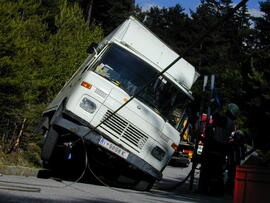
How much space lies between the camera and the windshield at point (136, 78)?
10.0 m

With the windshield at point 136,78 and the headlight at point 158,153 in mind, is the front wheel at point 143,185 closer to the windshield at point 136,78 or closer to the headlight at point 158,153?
the headlight at point 158,153

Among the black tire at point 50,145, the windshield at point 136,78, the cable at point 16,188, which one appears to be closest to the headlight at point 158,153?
the windshield at point 136,78

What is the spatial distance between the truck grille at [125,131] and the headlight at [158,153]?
0.92 feet

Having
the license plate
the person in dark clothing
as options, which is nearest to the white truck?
the license plate

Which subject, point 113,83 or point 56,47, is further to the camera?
point 56,47

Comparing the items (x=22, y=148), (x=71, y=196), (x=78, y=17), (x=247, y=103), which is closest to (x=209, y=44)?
Result: (x=247, y=103)

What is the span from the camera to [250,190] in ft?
15.8

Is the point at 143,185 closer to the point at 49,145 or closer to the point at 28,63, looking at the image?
the point at 49,145

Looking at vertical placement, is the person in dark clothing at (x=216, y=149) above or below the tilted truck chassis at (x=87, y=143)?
above

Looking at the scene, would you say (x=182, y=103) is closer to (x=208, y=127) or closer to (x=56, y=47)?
(x=208, y=127)

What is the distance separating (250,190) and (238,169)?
0.27 metres

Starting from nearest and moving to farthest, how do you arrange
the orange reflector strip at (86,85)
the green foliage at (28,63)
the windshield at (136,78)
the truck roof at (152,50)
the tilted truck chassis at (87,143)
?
the tilted truck chassis at (87,143)
the orange reflector strip at (86,85)
the windshield at (136,78)
the truck roof at (152,50)
the green foliage at (28,63)

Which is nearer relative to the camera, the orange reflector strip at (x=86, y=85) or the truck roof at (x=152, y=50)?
the orange reflector strip at (x=86, y=85)

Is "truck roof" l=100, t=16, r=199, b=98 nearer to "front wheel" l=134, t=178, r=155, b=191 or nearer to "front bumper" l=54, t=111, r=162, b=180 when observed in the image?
"front bumper" l=54, t=111, r=162, b=180
